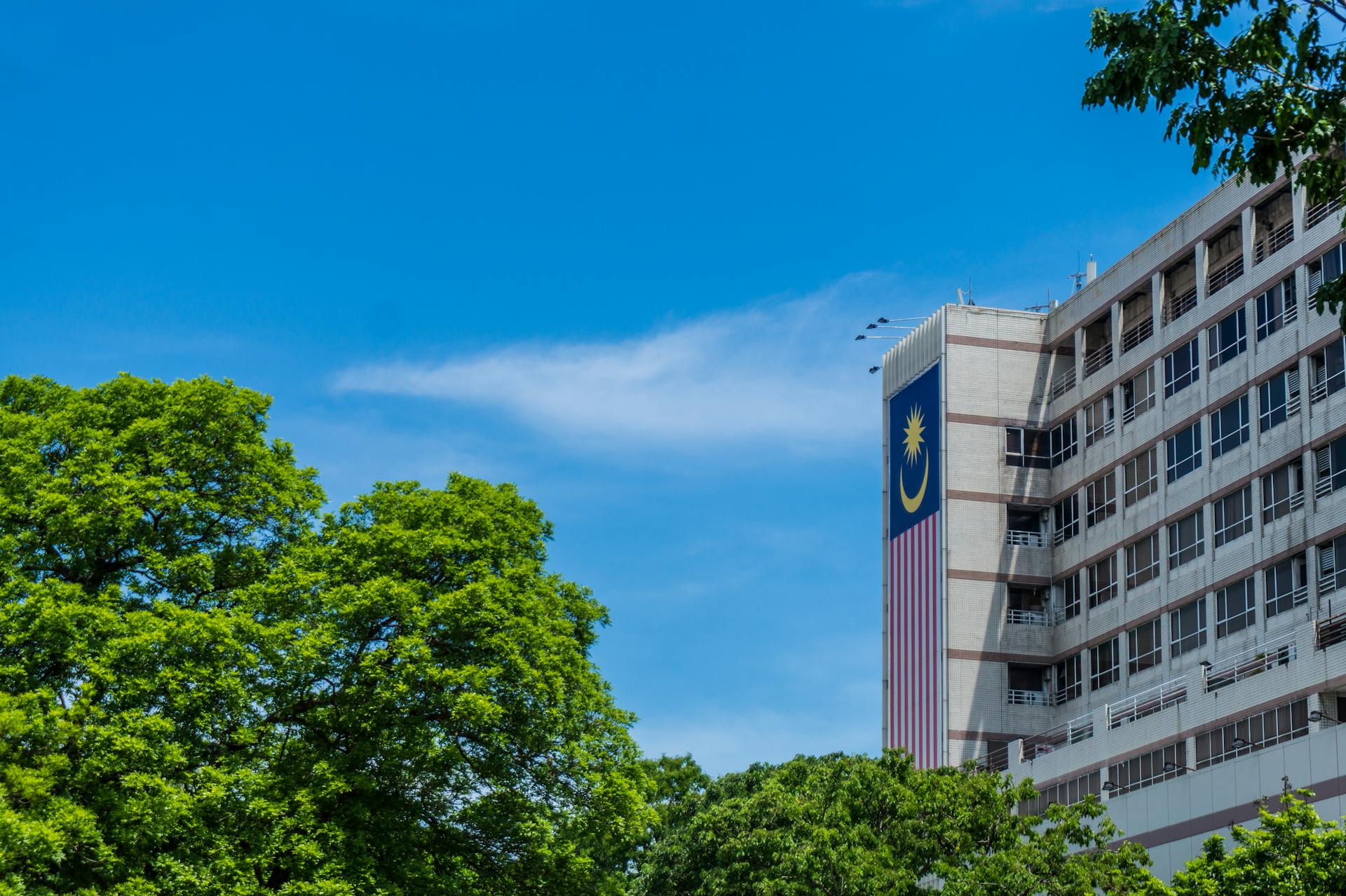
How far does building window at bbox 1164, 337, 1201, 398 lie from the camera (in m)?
61.7

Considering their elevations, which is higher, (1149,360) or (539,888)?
(1149,360)

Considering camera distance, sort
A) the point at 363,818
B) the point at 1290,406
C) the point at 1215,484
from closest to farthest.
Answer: the point at 363,818 < the point at 1290,406 < the point at 1215,484

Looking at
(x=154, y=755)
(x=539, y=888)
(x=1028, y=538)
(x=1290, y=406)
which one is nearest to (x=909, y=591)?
(x=1028, y=538)

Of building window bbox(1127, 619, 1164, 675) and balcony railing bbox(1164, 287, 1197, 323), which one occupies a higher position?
balcony railing bbox(1164, 287, 1197, 323)

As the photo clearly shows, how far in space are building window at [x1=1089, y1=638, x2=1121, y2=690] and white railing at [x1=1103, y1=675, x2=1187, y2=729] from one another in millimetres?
2496

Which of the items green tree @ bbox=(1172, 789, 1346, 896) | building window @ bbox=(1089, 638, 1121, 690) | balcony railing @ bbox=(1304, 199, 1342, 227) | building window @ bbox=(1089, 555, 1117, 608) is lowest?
green tree @ bbox=(1172, 789, 1346, 896)

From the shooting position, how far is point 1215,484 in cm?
5947

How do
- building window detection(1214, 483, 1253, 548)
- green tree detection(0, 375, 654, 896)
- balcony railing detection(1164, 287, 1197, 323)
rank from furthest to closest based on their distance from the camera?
balcony railing detection(1164, 287, 1197, 323) < building window detection(1214, 483, 1253, 548) < green tree detection(0, 375, 654, 896)

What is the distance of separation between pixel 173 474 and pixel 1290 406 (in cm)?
3633

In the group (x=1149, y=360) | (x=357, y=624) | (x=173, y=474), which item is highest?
(x=1149, y=360)

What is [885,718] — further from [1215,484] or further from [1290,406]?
[1290,406]

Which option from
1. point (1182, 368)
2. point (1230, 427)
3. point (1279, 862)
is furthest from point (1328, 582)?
point (1279, 862)

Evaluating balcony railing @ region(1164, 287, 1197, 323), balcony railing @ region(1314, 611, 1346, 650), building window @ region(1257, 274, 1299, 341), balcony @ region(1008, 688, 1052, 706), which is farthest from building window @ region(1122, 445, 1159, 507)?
balcony railing @ region(1314, 611, 1346, 650)

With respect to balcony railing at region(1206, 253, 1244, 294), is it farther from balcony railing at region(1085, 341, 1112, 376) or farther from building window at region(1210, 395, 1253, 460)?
balcony railing at region(1085, 341, 1112, 376)
